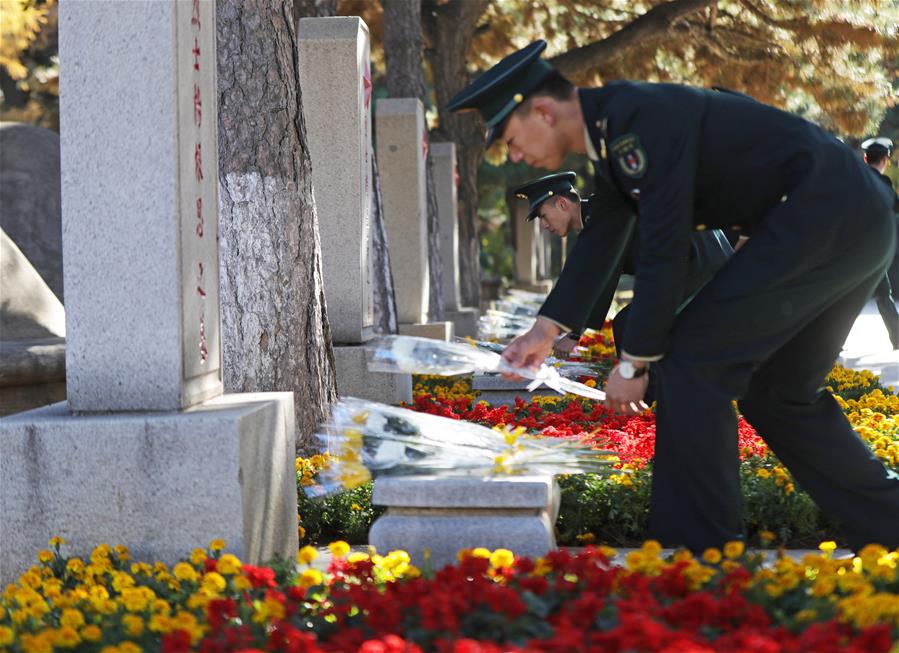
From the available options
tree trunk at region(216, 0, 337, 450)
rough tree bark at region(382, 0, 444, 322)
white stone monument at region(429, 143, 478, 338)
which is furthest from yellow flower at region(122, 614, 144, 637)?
white stone monument at region(429, 143, 478, 338)

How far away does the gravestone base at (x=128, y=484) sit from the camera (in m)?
3.63

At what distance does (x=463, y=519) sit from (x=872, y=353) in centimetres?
1216

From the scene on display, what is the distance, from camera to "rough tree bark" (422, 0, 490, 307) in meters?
17.2

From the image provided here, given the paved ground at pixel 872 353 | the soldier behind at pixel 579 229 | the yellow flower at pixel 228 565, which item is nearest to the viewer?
the yellow flower at pixel 228 565

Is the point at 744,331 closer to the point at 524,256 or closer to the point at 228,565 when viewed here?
the point at 228,565

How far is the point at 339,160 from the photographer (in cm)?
793

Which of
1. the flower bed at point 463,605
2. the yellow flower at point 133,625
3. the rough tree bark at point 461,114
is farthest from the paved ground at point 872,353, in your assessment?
the yellow flower at point 133,625

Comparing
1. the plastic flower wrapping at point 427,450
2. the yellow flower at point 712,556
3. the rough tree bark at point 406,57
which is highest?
the rough tree bark at point 406,57

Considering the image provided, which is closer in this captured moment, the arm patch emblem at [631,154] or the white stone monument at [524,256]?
the arm patch emblem at [631,154]

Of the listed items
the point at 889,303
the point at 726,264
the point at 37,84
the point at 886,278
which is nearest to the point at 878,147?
the point at 886,278

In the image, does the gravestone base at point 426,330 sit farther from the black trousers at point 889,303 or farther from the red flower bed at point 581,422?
the black trousers at point 889,303

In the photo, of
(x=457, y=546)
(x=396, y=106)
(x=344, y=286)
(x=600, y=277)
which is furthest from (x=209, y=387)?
(x=396, y=106)

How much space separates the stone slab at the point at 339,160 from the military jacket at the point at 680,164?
4.20m

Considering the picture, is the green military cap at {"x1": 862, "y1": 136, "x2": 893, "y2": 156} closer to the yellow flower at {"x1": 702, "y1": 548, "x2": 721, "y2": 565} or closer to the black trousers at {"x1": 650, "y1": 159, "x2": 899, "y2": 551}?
the black trousers at {"x1": 650, "y1": 159, "x2": 899, "y2": 551}
